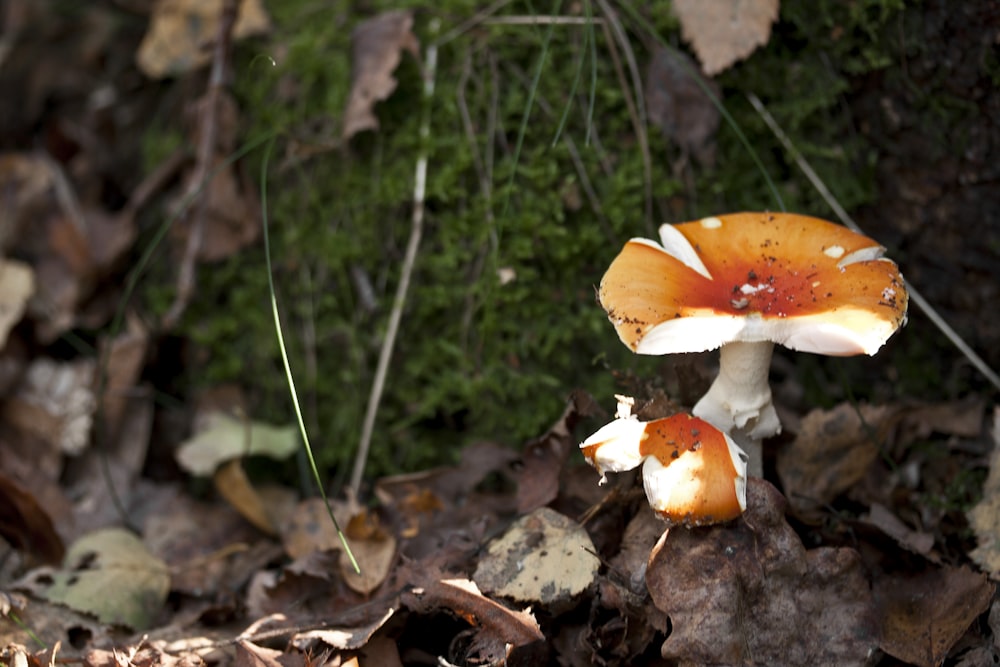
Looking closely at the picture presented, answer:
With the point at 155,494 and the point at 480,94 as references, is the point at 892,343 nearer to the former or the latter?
the point at 480,94

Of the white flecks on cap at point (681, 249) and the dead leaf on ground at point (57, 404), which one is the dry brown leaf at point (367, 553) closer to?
the white flecks on cap at point (681, 249)

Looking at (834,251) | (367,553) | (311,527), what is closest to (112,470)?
(311,527)

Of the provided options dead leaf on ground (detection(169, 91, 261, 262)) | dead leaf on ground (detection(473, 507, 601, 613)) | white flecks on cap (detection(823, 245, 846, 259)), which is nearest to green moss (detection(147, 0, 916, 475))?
dead leaf on ground (detection(169, 91, 261, 262))

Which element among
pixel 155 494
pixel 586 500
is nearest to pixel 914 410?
pixel 586 500

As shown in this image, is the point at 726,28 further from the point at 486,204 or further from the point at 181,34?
the point at 181,34

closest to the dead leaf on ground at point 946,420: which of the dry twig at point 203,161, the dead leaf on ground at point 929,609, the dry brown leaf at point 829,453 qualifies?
the dry brown leaf at point 829,453

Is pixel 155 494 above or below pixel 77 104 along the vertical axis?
below

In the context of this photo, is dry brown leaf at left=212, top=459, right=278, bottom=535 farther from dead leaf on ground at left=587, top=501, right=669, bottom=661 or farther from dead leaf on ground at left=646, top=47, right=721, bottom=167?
dead leaf on ground at left=646, top=47, right=721, bottom=167
